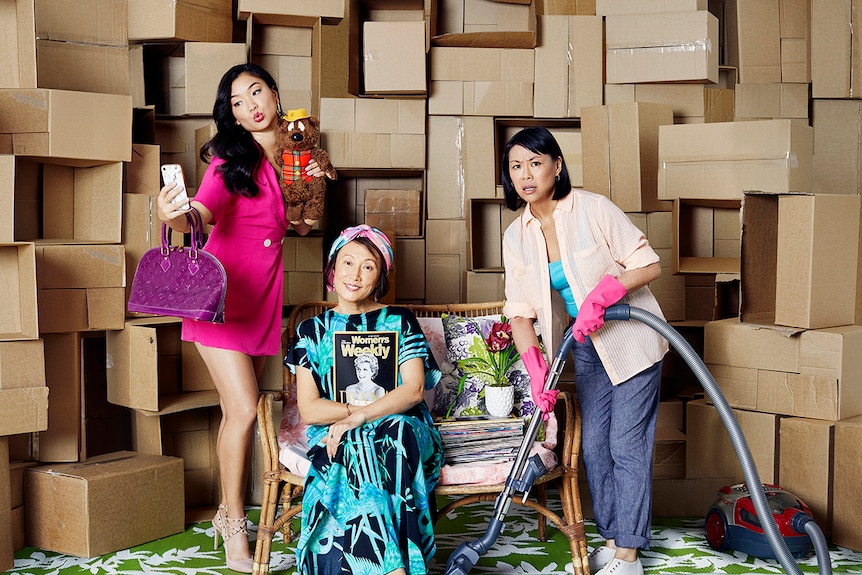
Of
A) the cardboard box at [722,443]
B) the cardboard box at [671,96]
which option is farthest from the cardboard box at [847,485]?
the cardboard box at [671,96]

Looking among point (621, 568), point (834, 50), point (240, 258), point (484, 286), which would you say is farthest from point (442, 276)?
point (834, 50)

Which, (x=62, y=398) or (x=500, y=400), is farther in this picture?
(x=62, y=398)

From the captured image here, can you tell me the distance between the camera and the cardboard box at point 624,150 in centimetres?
345

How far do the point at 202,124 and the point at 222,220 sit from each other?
1022mm

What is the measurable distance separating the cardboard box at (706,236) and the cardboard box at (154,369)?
6.33 feet

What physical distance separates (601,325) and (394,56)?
5.26 feet

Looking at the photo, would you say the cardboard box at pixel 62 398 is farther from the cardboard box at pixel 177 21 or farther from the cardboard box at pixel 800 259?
the cardboard box at pixel 800 259

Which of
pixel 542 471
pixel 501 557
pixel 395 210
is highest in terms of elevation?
pixel 395 210

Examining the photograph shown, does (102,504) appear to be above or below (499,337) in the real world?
below

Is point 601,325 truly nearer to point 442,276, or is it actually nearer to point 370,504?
point 370,504

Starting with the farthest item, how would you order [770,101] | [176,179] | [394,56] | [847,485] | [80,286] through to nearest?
[770,101] < [394,56] < [80,286] < [847,485] < [176,179]

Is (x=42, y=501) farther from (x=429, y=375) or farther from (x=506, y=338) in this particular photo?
(x=506, y=338)

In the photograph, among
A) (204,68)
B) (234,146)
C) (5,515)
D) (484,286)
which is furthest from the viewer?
(484,286)

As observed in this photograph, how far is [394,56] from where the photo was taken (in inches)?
137
